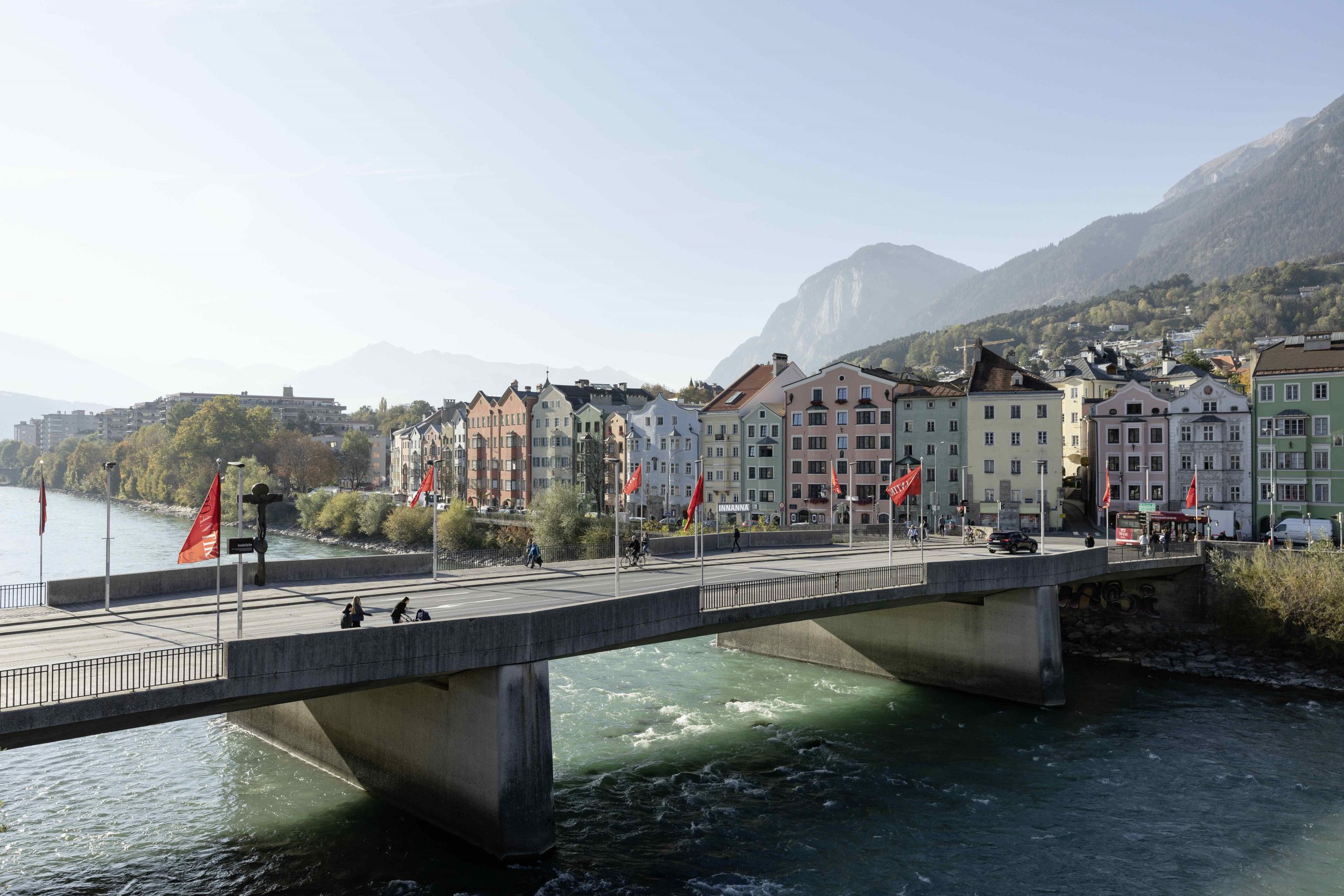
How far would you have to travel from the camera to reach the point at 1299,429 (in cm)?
7156

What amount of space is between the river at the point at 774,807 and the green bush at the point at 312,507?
94.3 m

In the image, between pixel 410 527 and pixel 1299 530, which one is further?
pixel 410 527

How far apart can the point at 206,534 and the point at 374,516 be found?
90814mm

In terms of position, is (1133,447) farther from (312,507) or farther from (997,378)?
(312,507)

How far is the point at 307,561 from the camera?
39.9 m

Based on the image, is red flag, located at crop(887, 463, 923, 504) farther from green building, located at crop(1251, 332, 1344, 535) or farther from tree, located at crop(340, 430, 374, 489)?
tree, located at crop(340, 430, 374, 489)

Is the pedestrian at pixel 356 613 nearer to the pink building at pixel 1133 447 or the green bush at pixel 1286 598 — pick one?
the green bush at pixel 1286 598

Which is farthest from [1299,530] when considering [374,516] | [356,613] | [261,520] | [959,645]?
[374,516]

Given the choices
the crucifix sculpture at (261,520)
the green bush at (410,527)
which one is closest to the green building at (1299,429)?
the crucifix sculpture at (261,520)

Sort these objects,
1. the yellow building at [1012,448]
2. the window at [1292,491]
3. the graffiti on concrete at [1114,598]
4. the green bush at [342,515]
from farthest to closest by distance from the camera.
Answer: the green bush at [342,515]
the yellow building at [1012,448]
the window at [1292,491]
the graffiti on concrete at [1114,598]

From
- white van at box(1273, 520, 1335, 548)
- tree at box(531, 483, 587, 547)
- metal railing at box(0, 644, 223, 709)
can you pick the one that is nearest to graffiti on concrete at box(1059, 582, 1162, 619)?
white van at box(1273, 520, 1335, 548)

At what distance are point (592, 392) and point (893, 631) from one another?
268 feet

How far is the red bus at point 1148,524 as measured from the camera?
61719 mm

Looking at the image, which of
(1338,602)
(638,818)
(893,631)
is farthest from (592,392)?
(638,818)
